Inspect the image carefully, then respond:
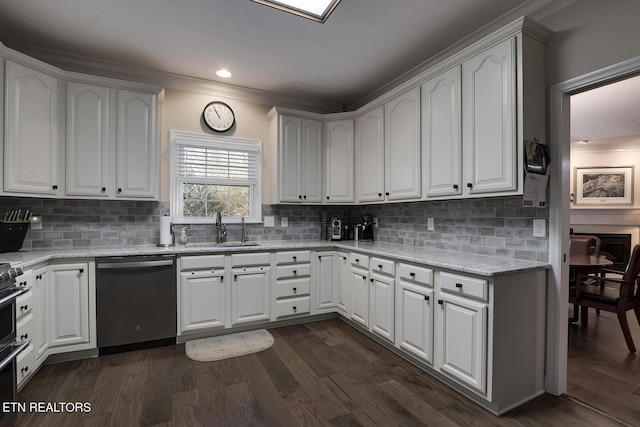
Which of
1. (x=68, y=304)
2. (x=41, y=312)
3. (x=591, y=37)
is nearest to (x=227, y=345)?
(x=68, y=304)

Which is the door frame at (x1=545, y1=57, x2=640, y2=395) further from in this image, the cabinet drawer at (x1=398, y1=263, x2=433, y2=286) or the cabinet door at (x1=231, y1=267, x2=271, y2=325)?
the cabinet door at (x1=231, y1=267, x2=271, y2=325)

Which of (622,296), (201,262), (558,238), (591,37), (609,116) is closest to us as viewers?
(591,37)

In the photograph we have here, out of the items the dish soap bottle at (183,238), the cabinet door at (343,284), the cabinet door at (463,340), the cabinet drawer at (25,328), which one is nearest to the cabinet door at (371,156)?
the cabinet door at (343,284)

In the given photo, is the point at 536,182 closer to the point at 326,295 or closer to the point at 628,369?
the point at 628,369

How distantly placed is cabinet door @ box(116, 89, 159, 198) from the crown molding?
0.41 m

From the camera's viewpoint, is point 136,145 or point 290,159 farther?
point 290,159

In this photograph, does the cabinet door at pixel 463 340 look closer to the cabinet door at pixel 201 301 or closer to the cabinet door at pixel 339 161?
the cabinet door at pixel 339 161

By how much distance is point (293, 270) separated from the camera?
3.44 m

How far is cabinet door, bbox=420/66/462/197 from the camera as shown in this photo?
8.13 ft

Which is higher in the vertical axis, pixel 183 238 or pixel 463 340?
pixel 183 238

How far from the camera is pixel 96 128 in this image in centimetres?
288

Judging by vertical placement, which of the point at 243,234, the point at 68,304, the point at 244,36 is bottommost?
the point at 68,304

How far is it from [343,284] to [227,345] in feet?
4.37

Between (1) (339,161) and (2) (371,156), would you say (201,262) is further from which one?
(2) (371,156)
